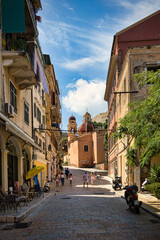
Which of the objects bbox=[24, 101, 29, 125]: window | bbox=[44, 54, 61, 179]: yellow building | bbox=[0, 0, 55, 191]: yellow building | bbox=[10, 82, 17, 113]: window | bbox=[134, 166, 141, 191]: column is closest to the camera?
bbox=[0, 0, 55, 191]: yellow building

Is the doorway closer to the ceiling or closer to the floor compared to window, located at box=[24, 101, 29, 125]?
closer to the floor

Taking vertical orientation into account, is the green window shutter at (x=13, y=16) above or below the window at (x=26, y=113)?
above

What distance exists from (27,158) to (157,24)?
18310 mm

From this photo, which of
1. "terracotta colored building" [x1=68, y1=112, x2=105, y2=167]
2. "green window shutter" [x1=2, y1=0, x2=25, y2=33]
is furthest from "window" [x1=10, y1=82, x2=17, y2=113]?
"terracotta colored building" [x1=68, y1=112, x2=105, y2=167]

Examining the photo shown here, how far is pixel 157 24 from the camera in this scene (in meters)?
27.9

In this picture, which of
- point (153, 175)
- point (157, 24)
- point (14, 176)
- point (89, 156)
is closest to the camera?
point (153, 175)

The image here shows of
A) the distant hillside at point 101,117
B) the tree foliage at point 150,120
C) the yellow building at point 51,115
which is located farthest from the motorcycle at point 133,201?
the distant hillside at point 101,117

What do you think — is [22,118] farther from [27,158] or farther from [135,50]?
[135,50]

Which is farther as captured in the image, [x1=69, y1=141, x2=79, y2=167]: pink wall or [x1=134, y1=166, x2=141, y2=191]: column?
[x1=69, y1=141, x2=79, y2=167]: pink wall

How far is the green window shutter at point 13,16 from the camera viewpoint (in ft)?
41.7

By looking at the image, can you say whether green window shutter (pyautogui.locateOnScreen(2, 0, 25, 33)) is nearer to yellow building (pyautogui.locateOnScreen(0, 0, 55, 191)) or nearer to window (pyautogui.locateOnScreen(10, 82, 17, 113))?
yellow building (pyautogui.locateOnScreen(0, 0, 55, 191))

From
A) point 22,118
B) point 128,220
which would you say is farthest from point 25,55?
point 128,220

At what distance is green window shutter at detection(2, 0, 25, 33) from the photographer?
41.7ft

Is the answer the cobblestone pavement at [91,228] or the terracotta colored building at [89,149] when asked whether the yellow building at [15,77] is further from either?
the terracotta colored building at [89,149]
